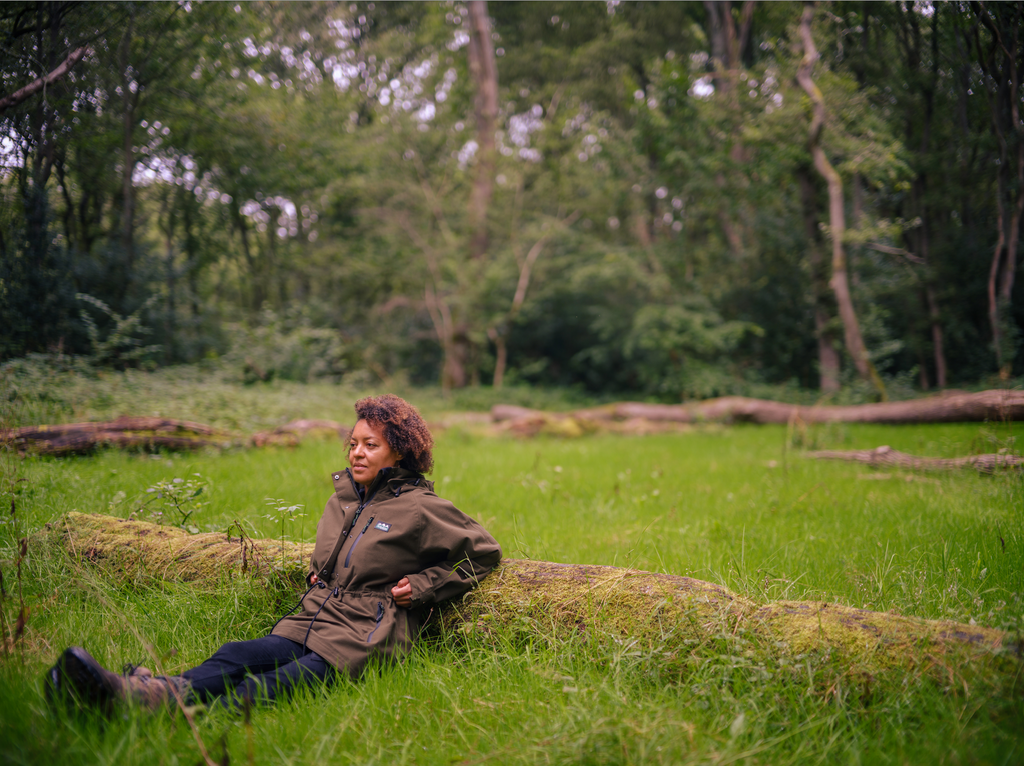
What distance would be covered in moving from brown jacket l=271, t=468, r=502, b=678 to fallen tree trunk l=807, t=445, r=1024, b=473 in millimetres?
5815

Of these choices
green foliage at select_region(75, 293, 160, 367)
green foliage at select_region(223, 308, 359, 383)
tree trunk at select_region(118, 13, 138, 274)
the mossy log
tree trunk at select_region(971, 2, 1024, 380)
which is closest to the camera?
the mossy log

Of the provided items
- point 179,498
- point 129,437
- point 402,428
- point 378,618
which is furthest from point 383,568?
point 129,437

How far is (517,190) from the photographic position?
19328mm

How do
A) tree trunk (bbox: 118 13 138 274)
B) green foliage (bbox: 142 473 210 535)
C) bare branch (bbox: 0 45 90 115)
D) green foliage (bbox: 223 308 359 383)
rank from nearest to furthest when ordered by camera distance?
green foliage (bbox: 142 473 210 535) < bare branch (bbox: 0 45 90 115) < tree trunk (bbox: 118 13 138 274) < green foliage (bbox: 223 308 359 383)

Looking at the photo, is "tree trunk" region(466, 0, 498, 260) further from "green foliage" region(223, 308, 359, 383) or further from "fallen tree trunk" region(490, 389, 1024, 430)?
"fallen tree trunk" region(490, 389, 1024, 430)

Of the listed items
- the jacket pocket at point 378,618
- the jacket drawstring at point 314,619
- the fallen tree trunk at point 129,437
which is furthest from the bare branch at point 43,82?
the jacket pocket at point 378,618

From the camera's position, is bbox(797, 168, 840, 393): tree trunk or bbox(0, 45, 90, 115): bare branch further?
bbox(797, 168, 840, 393): tree trunk

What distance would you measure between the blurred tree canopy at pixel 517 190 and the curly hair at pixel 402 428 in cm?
497

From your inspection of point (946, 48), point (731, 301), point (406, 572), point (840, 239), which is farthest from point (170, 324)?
point (731, 301)

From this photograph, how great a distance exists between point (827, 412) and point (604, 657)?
11.3m

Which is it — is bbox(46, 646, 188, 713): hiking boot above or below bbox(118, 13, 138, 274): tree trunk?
below

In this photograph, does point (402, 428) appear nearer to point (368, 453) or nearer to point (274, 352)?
point (368, 453)

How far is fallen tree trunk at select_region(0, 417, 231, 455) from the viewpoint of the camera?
19.6 ft

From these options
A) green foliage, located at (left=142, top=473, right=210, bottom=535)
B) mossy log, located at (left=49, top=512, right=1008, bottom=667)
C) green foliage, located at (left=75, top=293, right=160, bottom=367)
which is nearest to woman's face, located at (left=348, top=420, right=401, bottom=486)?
mossy log, located at (left=49, top=512, right=1008, bottom=667)
